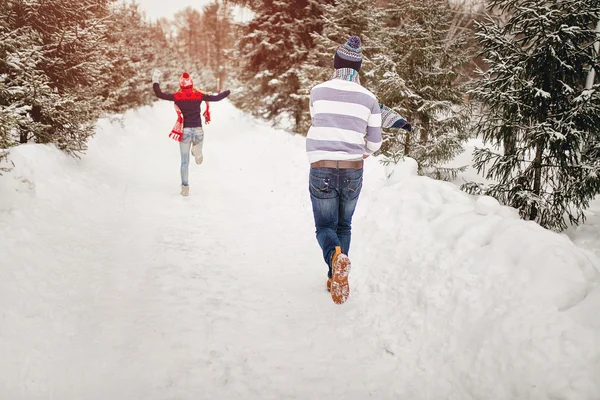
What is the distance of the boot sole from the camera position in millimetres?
3180

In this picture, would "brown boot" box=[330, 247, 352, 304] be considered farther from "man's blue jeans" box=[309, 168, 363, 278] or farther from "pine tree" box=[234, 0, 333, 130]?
"pine tree" box=[234, 0, 333, 130]

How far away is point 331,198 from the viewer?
344 cm

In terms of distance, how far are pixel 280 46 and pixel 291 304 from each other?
40.6 ft

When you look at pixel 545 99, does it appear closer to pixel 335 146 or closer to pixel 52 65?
pixel 335 146

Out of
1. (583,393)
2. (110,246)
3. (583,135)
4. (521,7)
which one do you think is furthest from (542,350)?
(110,246)

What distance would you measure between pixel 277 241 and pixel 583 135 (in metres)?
4.48

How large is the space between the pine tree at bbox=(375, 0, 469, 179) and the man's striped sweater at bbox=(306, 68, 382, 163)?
172 inches

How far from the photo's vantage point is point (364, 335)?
126 inches

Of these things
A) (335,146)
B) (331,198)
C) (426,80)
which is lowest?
(331,198)

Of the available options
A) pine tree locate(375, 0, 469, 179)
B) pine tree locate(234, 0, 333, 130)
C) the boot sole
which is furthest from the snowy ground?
pine tree locate(234, 0, 333, 130)

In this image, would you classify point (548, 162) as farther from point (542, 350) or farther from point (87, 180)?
point (87, 180)

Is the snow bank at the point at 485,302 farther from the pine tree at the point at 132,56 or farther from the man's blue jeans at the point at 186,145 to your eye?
the pine tree at the point at 132,56

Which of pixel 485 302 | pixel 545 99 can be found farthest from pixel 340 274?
pixel 545 99

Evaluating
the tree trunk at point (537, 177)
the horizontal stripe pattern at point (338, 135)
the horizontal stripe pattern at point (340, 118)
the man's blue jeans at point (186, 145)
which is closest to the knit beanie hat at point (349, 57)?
the horizontal stripe pattern at point (340, 118)
